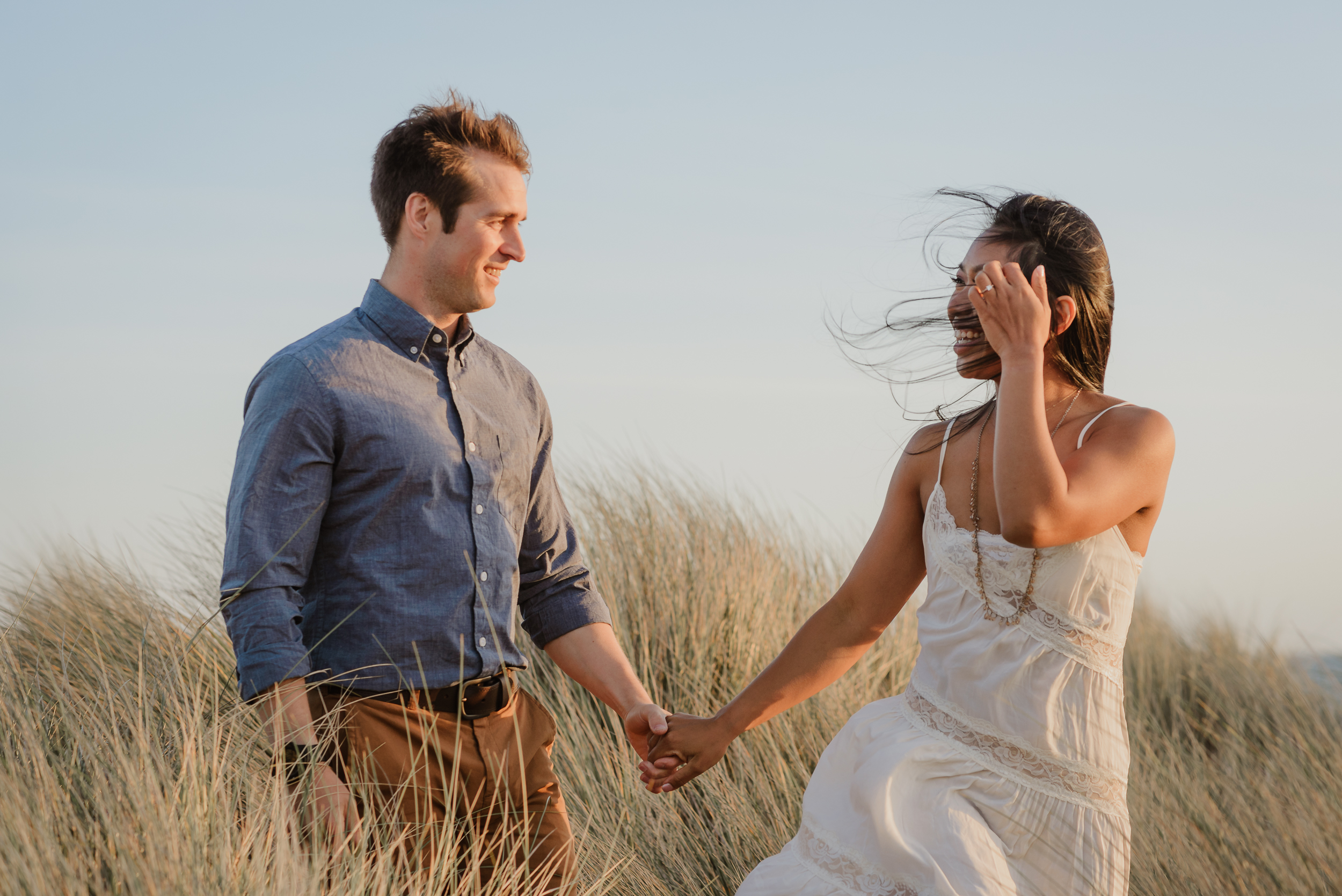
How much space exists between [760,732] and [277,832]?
2.73 metres

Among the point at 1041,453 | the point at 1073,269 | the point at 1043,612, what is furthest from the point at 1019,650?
the point at 1073,269

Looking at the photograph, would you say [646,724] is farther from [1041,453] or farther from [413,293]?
[1041,453]

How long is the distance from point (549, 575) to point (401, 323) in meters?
0.80

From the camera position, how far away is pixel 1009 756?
191 centimetres

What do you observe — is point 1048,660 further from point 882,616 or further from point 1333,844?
point 1333,844

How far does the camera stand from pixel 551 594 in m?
2.83

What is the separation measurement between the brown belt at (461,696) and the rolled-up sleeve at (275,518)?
189 mm

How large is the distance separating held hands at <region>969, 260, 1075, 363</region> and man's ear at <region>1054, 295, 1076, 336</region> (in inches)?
4.9

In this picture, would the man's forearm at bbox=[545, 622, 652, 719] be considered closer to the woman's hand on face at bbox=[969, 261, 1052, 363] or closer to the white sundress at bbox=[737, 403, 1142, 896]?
the white sundress at bbox=[737, 403, 1142, 896]

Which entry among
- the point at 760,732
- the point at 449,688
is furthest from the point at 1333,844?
the point at 449,688

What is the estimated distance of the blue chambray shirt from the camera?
2.10 metres

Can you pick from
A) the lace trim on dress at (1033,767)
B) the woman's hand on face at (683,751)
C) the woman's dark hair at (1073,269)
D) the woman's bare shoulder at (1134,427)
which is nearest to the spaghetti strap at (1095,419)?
the woman's bare shoulder at (1134,427)

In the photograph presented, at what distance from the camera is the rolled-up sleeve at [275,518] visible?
2.04 metres

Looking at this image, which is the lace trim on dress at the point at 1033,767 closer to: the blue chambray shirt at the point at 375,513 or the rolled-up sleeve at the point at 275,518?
the blue chambray shirt at the point at 375,513
